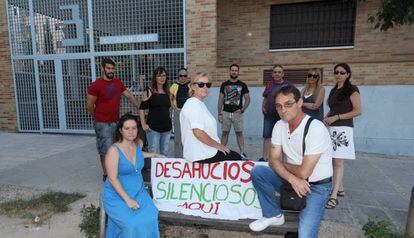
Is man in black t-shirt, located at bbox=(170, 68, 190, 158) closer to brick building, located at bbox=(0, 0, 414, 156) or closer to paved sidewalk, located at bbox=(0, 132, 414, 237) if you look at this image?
paved sidewalk, located at bbox=(0, 132, 414, 237)

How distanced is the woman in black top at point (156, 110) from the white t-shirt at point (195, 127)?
1.41 metres

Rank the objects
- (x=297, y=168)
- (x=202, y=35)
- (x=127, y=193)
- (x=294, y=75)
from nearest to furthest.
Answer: (x=297, y=168)
(x=127, y=193)
(x=294, y=75)
(x=202, y=35)

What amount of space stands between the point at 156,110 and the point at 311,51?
606 cm

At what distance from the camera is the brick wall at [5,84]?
8820mm

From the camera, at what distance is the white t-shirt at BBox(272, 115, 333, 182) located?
7.35 ft

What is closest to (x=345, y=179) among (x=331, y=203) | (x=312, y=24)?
(x=331, y=203)

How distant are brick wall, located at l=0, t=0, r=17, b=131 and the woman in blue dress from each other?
805 cm

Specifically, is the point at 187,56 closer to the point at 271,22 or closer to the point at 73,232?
the point at 271,22

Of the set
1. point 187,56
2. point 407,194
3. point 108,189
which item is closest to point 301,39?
point 187,56

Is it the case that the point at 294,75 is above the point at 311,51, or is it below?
below

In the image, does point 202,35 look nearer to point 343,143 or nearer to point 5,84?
point 343,143

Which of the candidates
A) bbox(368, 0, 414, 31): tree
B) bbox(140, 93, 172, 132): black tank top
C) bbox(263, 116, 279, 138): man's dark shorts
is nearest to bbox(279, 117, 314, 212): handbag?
bbox(368, 0, 414, 31): tree

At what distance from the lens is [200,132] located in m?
2.67

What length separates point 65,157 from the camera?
6.21 m
